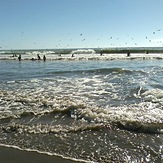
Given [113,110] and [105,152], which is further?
[113,110]

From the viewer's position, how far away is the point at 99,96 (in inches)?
587

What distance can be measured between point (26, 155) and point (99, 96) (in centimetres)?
838

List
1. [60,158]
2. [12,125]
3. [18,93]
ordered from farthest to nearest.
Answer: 1. [18,93]
2. [12,125]
3. [60,158]

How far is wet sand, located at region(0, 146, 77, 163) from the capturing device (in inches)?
Result: 261

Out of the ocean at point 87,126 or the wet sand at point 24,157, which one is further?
the ocean at point 87,126

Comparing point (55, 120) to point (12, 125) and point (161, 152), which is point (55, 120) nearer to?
point (12, 125)

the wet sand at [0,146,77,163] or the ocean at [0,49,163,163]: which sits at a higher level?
the ocean at [0,49,163,163]

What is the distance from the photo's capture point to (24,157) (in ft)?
22.4

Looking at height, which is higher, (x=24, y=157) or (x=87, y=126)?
(x=87, y=126)

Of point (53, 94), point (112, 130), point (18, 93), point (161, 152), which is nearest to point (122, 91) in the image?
point (53, 94)

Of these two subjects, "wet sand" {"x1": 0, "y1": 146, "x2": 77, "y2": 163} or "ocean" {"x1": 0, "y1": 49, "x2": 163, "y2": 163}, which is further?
"ocean" {"x1": 0, "y1": 49, "x2": 163, "y2": 163}

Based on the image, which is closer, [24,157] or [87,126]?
[24,157]

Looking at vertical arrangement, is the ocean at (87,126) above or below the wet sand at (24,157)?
above

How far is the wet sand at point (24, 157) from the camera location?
6.62 meters
